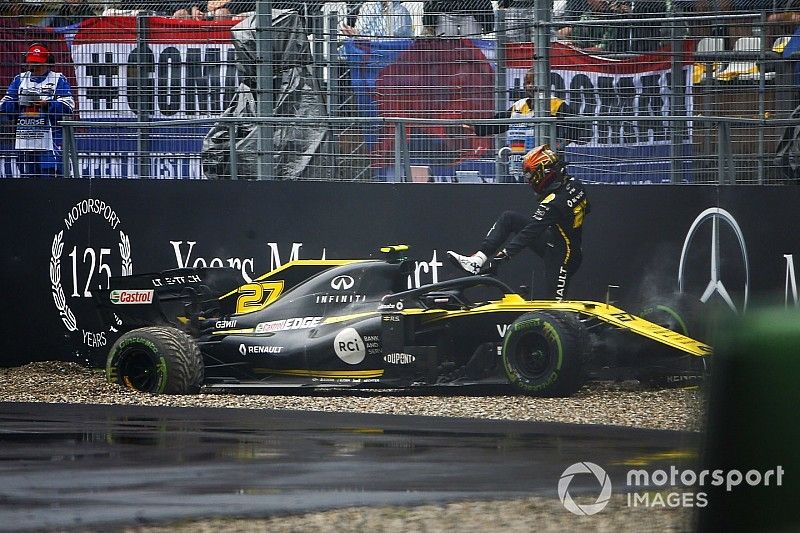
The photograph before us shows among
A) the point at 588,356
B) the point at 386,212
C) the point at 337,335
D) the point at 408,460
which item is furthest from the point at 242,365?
the point at 408,460

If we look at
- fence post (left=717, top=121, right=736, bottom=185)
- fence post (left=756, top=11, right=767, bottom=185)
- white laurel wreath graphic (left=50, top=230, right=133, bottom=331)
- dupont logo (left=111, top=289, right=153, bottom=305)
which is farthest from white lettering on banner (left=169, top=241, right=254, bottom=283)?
fence post (left=756, top=11, right=767, bottom=185)

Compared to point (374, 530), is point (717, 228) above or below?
above

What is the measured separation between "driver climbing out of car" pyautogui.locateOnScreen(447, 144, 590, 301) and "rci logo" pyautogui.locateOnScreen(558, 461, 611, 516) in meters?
3.99

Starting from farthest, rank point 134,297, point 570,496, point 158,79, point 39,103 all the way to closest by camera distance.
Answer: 1. point 39,103
2. point 158,79
3. point 134,297
4. point 570,496

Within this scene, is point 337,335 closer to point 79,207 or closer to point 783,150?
point 79,207

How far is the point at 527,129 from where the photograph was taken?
11.5m

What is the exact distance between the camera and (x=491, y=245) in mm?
11508

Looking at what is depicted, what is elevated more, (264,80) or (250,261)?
(264,80)

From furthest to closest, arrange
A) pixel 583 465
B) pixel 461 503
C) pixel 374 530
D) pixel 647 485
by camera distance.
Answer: pixel 583 465 < pixel 647 485 < pixel 461 503 < pixel 374 530

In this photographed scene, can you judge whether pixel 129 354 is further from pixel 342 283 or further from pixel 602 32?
pixel 602 32

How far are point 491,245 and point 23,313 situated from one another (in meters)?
4.41

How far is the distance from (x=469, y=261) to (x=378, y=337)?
114cm

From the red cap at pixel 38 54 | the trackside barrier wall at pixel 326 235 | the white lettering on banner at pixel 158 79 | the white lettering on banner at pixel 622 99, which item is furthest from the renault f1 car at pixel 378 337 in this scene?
the red cap at pixel 38 54

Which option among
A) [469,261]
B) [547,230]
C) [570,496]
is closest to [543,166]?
[547,230]
